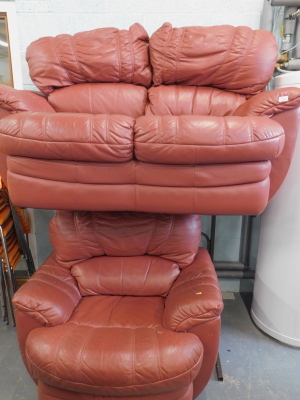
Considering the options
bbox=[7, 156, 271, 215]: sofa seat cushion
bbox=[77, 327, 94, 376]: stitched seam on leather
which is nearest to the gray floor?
bbox=[77, 327, 94, 376]: stitched seam on leather

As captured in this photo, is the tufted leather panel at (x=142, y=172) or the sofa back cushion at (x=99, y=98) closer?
the tufted leather panel at (x=142, y=172)

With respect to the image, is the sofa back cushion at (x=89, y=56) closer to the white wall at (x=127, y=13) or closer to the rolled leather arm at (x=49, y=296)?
the white wall at (x=127, y=13)

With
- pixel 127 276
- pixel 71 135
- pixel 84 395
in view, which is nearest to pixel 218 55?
pixel 71 135

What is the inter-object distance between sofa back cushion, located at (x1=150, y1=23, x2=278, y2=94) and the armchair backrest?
27.6 inches

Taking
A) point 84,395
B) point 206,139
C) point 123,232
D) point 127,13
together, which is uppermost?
point 127,13

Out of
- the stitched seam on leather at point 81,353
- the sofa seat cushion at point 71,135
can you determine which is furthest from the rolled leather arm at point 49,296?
the sofa seat cushion at point 71,135

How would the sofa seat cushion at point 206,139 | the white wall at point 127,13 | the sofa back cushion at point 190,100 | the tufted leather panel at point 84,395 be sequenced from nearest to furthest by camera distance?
the sofa seat cushion at point 206,139, the tufted leather panel at point 84,395, the sofa back cushion at point 190,100, the white wall at point 127,13

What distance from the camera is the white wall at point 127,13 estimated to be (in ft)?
5.70

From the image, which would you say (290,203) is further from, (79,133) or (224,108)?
(79,133)

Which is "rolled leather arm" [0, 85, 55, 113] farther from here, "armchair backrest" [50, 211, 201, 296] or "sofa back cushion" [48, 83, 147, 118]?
"armchair backrest" [50, 211, 201, 296]

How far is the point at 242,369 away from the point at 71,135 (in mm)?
1502

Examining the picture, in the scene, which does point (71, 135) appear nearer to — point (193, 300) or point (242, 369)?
point (193, 300)

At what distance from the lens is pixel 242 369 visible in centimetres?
165

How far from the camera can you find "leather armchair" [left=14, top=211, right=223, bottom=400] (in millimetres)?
1178
